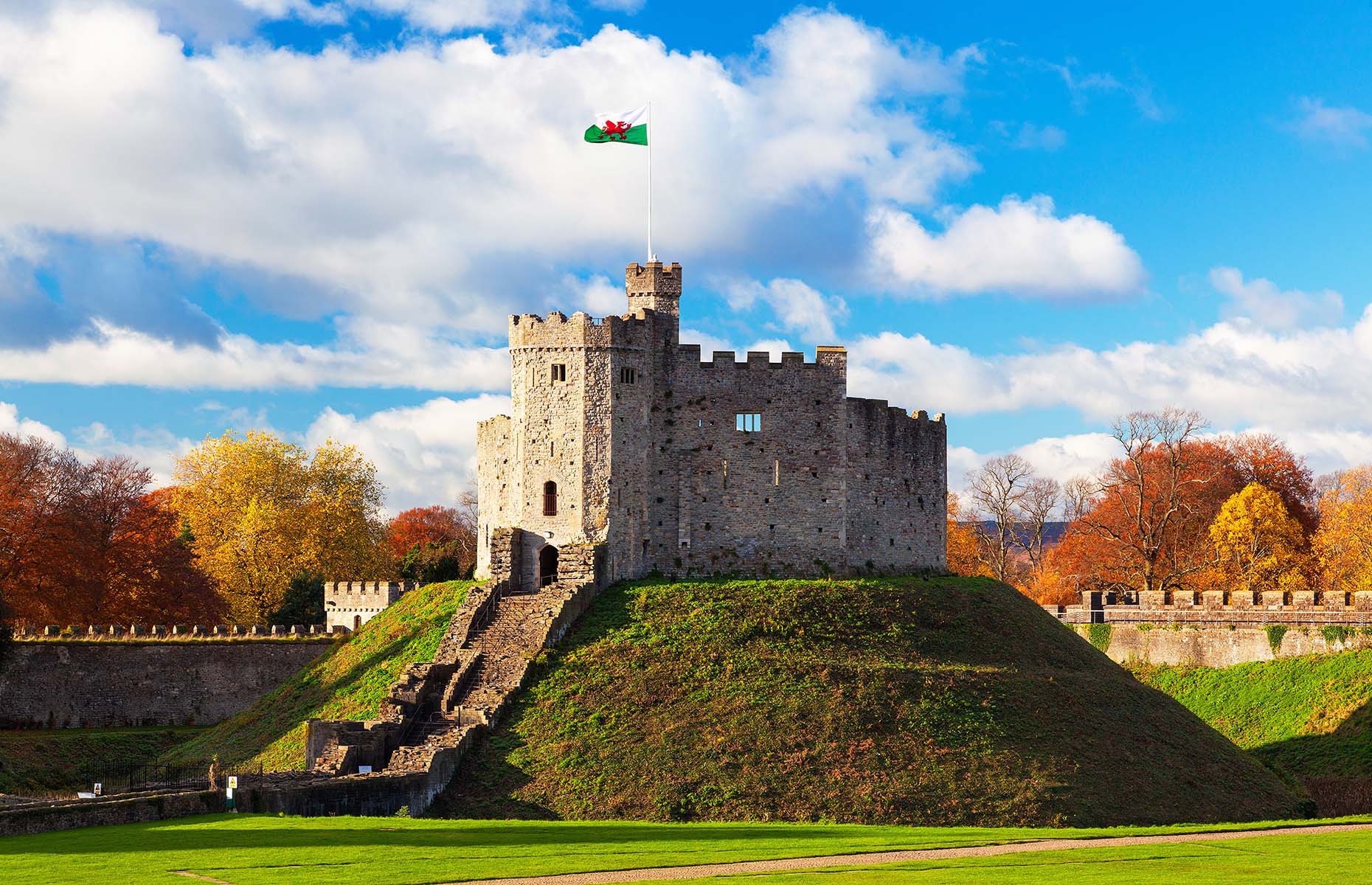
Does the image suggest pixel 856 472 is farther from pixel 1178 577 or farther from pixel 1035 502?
pixel 1035 502

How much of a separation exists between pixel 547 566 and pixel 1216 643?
32.5m

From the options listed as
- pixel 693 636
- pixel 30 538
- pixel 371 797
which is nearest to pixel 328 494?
pixel 30 538

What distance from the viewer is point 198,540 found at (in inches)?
3305

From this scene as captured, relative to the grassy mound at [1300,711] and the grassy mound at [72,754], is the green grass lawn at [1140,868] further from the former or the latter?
the grassy mound at [72,754]

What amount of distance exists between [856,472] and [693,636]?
1380 centimetres

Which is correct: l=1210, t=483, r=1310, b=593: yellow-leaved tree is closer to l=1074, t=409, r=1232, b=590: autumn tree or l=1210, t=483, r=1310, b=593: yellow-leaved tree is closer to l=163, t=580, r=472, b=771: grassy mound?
l=1074, t=409, r=1232, b=590: autumn tree

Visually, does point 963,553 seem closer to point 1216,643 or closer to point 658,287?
point 1216,643

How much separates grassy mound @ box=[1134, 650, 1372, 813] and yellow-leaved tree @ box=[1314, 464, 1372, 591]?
14251 millimetres

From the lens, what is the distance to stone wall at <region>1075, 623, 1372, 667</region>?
6375 centimetres

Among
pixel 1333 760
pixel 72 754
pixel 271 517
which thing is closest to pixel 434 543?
pixel 271 517

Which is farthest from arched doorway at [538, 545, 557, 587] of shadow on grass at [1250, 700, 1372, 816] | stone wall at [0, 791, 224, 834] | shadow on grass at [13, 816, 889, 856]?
shadow on grass at [1250, 700, 1372, 816]

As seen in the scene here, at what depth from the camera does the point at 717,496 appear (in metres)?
57.2

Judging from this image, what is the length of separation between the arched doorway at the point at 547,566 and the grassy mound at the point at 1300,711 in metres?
27.8

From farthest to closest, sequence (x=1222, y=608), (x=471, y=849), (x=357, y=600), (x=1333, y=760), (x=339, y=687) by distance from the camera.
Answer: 1. (x=357, y=600)
2. (x=1222, y=608)
3. (x=1333, y=760)
4. (x=339, y=687)
5. (x=471, y=849)
